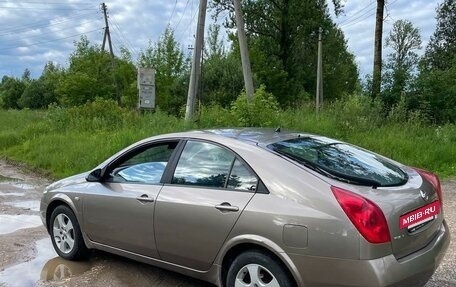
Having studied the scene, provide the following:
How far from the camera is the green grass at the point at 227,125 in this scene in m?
11.0

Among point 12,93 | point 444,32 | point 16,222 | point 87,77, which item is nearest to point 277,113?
point 16,222

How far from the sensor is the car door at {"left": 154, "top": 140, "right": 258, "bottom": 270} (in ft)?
12.1

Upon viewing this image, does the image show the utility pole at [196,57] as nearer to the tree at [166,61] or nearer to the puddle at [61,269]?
the puddle at [61,269]

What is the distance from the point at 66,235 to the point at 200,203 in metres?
2.20

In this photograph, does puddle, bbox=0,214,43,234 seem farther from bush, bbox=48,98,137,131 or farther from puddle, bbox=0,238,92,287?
bush, bbox=48,98,137,131

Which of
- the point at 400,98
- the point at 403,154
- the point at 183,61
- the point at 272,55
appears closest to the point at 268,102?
the point at 403,154

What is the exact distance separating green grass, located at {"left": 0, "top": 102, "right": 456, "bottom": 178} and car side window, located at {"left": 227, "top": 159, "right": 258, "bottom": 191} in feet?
25.0

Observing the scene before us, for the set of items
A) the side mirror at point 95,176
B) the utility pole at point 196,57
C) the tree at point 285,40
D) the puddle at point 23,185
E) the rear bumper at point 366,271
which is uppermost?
the tree at point 285,40

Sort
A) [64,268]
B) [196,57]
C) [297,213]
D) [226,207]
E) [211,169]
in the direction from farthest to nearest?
[196,57] → [64,268] → [211,169] → [226,207] → [297,213]

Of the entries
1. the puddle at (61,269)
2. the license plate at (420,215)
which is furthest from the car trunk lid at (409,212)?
the puddle at (61,269)

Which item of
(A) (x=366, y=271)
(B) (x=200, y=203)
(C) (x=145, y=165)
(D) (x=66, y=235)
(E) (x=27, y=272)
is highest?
(C) (x=145, y=165)

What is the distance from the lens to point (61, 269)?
4.99m

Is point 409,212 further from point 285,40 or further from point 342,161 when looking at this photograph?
point 285,40

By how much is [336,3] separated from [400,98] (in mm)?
17061
